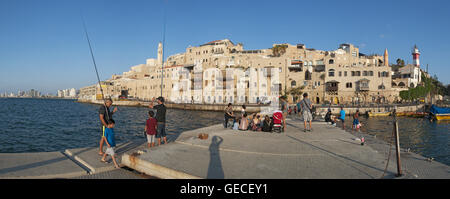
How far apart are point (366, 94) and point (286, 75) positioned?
20281 millimetres

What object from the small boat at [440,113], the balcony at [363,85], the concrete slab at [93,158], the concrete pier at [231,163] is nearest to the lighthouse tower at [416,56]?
the balcony at [363,85]

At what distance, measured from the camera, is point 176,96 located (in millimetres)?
77688

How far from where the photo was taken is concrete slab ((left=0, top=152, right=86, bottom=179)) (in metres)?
5.35

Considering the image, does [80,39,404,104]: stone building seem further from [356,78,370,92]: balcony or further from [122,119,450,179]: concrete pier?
[122,119,450,179]: concrete pier

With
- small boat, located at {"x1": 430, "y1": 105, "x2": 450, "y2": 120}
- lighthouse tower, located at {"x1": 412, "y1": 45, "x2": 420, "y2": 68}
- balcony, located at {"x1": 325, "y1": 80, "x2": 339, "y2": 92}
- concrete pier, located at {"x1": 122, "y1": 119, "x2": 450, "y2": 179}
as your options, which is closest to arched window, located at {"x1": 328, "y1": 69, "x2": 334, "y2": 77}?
balcony, located at {"x1": 325, "y1": 80, "x2": 339, "y2": 92}

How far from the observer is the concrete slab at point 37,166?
17.6 feet

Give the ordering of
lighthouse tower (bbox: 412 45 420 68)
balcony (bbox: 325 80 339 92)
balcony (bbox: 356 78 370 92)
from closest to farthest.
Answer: balcony (bbox: 356 78 370 92) < balcony (bbox: 325 80 339 92) < lighthouse tower (bbox: 412 45 420 68)

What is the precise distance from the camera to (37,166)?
593 centimetres

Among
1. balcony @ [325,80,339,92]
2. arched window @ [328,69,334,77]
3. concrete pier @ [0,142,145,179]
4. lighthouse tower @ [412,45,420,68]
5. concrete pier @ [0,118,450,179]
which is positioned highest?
lighthouse tower @ [412,45,420,68]

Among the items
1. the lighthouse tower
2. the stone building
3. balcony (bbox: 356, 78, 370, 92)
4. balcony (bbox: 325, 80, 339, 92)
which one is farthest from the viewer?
the lighthouse tower

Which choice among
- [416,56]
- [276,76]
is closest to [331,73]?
[276,76]

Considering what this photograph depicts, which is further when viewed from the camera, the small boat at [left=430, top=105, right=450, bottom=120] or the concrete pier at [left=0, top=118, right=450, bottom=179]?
the small boat at [left=430, top=105, right=450, bottom=120]
